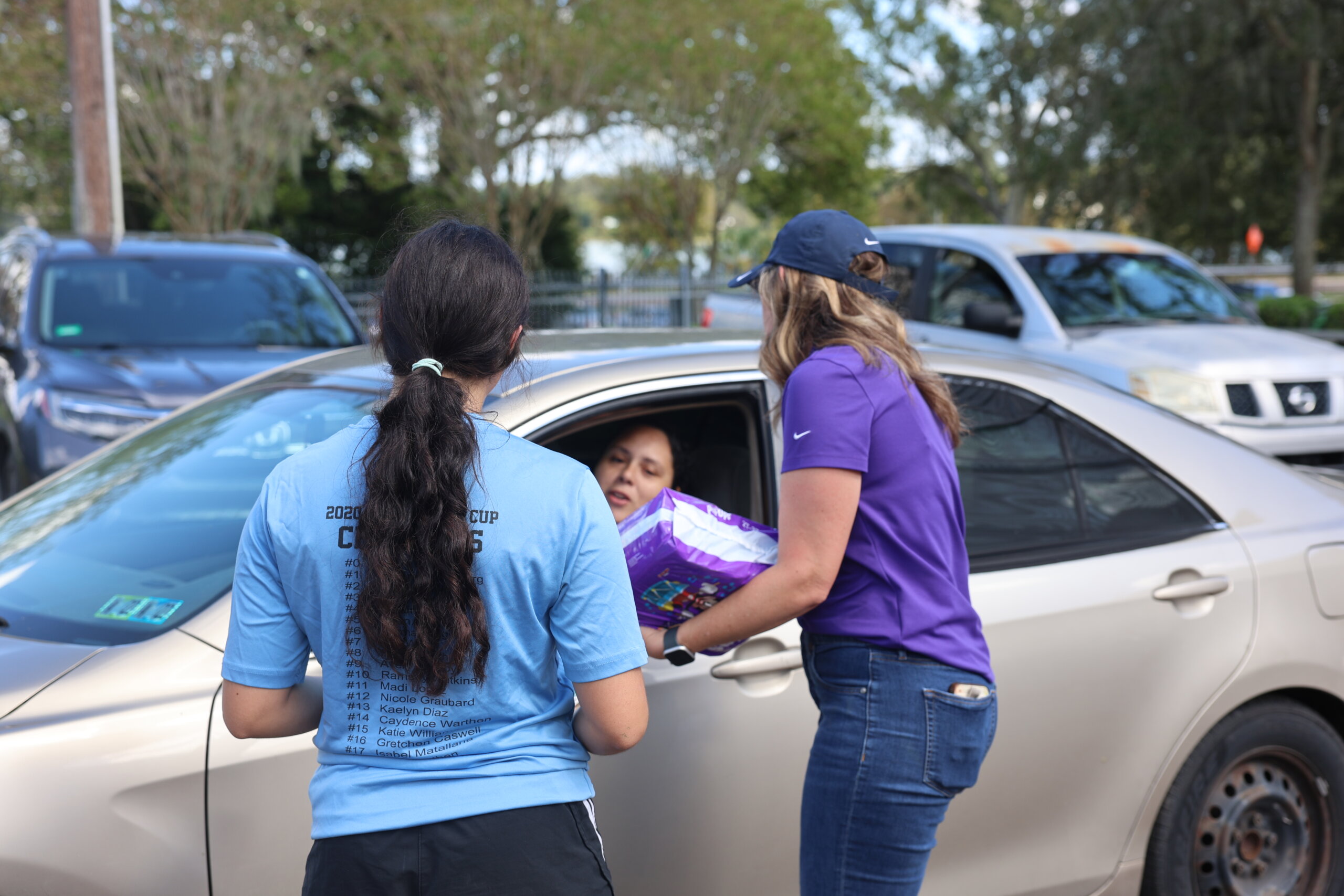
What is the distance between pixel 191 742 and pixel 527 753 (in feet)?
2.55

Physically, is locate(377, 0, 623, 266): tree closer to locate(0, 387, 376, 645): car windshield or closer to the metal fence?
the metal fence

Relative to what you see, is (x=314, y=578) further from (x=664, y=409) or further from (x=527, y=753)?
(x=664, y=409)

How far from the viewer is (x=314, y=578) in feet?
4.89

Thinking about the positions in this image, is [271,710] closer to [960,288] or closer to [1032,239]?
[960,288]

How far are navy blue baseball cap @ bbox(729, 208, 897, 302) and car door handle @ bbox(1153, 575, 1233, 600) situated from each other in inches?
47.2

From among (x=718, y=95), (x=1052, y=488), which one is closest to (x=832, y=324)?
(x=1052, y=488)

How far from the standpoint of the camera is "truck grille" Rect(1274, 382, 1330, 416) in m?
6.93

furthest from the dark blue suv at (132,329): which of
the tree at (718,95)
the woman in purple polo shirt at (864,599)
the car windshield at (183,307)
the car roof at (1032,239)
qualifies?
the tree at (718,95)

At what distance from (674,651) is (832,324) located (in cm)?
64

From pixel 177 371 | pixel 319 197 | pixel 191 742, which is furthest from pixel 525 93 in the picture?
pixel 191 742

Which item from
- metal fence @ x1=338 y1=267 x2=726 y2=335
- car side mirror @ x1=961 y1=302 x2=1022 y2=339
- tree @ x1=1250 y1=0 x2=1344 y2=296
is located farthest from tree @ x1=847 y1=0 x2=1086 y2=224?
car side mirror @ x1=961 y1=302 x2=1022 y2=339

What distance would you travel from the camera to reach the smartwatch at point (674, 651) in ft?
6.68

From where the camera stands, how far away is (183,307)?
23.2 ft

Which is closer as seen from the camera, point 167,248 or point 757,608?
point 757,608
